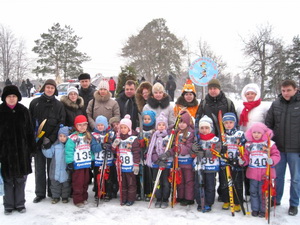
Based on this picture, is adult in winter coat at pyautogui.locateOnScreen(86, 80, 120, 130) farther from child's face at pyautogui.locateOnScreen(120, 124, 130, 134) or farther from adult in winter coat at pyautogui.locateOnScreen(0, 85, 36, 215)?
adult in winter coat at pyautogui.locateOnScreen(0, 85, 36, 215)

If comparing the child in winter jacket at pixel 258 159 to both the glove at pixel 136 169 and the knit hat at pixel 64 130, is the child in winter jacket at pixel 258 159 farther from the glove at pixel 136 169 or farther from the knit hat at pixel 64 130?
the knit hat at pixel 64 130

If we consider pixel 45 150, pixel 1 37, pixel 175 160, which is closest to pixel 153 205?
pixel 175 160

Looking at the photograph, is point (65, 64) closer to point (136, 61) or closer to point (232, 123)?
point (136, 61)

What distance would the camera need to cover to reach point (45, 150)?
4.55m

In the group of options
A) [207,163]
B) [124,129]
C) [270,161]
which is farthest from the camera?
[124,129]

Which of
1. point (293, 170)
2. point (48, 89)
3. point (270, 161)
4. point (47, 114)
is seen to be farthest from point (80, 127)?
point (293, 170)

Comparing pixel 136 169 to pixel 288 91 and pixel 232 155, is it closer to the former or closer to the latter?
pixel 232 155

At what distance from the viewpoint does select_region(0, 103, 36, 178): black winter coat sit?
412 cm

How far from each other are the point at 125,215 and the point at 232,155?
2.03 meters

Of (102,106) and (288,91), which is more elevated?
(288,91)

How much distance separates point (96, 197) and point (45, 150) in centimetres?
128

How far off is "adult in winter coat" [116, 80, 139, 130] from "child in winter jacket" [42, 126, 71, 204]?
1359 mm

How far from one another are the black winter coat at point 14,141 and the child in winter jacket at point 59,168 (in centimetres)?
39

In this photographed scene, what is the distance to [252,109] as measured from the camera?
4609 millimetres
